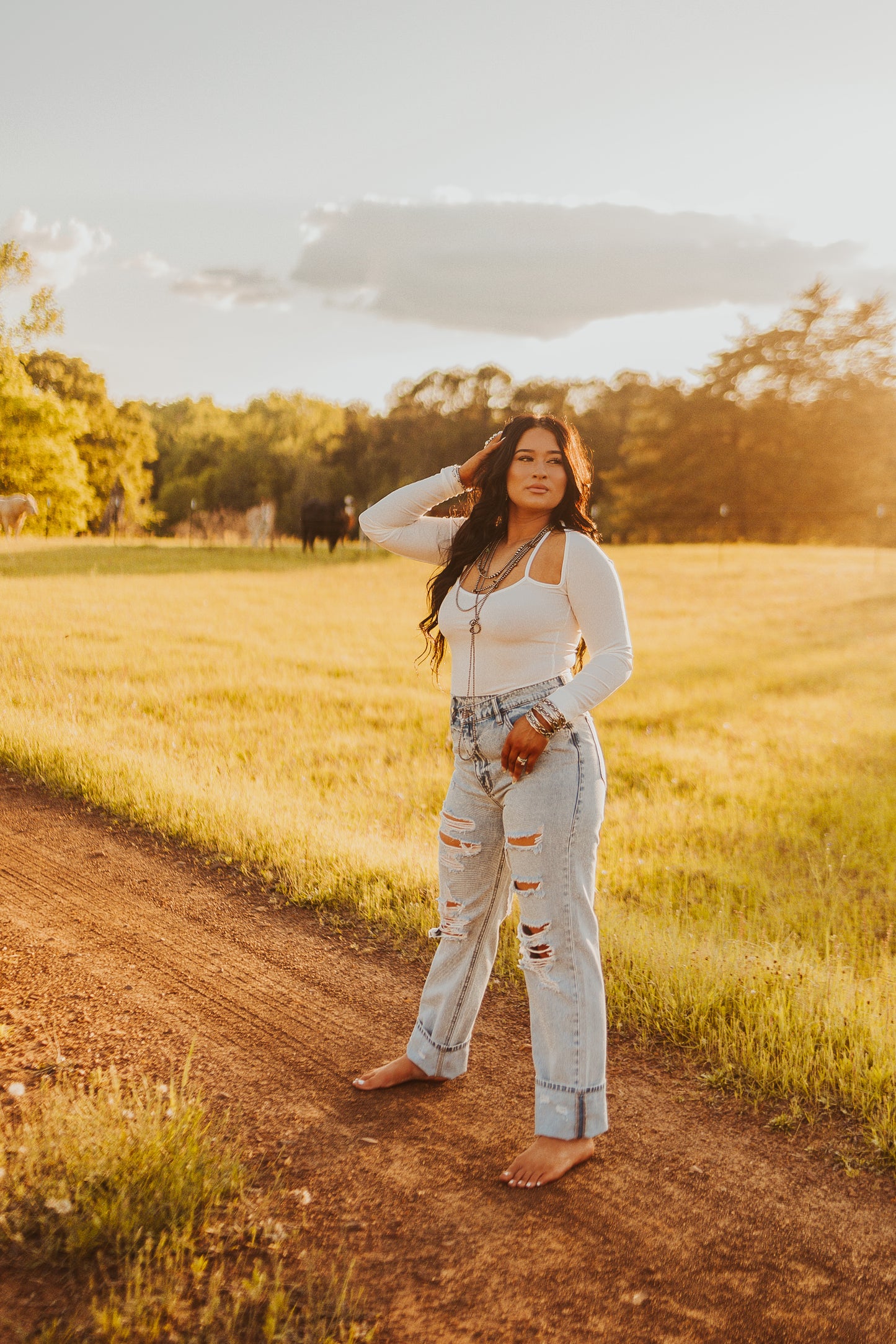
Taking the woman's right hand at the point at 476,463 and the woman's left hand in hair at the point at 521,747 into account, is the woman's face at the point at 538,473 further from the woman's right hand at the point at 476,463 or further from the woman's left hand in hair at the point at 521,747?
the woman's left hand in hair at the point at 521,747

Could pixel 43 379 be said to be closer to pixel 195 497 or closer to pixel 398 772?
pixel 195 497

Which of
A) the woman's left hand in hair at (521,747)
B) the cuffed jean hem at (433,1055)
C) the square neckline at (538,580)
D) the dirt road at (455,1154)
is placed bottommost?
the dirt road at (455,1154)

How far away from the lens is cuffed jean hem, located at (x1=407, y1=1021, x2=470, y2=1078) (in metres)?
3.65

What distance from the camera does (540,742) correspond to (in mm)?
3080

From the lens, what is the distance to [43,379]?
2377 inches

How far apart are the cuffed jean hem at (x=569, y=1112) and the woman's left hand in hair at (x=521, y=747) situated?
1.05m

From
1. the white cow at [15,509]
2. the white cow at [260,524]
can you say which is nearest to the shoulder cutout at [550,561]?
the white cow at [15,509]

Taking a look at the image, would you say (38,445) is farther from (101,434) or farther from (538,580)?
(538,580)

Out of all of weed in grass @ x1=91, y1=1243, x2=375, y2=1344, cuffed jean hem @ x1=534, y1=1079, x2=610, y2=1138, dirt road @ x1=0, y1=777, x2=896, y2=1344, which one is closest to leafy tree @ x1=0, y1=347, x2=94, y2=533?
dirt road @ x1=0, y1=777, x2=896, y2=1344

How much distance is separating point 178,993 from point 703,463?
54.4 metres

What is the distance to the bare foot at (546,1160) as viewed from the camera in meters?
3.08

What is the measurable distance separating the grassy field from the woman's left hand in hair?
1.69 m

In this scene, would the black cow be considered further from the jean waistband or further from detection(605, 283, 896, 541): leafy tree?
the jean waistband

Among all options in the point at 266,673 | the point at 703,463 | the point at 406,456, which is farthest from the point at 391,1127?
the point at 406,456
